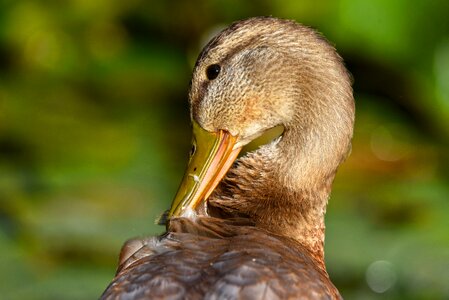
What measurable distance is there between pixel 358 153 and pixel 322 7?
87 cm

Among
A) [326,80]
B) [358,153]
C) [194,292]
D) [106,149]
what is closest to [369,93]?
[358,153]

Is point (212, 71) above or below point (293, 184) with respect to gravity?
above

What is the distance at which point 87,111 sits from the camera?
7.48m

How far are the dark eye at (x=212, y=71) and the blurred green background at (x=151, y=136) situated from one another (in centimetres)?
177

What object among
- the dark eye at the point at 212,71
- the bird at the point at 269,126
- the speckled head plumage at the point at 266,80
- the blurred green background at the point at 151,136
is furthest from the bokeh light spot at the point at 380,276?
the dark eye at the point at 212,71

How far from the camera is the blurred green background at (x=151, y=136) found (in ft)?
19.4

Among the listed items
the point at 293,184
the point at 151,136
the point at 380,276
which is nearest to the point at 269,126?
the point at 293,184

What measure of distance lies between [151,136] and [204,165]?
120 inches

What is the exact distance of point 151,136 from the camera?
7.28 meters

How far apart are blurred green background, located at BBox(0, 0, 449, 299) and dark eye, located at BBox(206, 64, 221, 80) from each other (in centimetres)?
177

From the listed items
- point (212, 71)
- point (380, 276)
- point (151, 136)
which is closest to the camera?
point (212, 71)

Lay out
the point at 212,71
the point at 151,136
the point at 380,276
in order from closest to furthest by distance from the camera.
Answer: the point at 212,71 → the point at 380,276 → the point at 151,136

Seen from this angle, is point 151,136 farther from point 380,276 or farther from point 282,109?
point 282,109

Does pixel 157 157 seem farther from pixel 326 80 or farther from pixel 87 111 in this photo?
pixel 326 80
